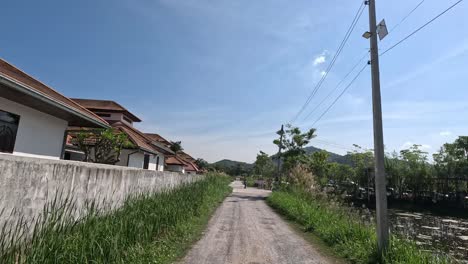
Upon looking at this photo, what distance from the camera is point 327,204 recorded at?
13281 millimetres

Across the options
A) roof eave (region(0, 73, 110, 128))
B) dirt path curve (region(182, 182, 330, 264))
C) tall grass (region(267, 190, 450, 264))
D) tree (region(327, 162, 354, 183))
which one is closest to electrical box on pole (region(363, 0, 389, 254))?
tall grass (region(267, 190, 450, 264))

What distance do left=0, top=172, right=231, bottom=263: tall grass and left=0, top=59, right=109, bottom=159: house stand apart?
3589 mm

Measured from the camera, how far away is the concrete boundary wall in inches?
131

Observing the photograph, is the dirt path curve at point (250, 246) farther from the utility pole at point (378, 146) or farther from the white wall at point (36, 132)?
the white wall at point (36, 132)

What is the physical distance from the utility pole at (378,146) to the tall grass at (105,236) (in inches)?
180

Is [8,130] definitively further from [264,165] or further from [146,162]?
[264,165]

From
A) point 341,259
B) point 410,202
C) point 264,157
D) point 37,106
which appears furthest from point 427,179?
point 37,106

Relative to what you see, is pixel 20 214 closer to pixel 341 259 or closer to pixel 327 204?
pixel 341 259

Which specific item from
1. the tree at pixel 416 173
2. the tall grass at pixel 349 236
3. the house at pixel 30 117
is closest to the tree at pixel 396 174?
the tree at pixel 416 173

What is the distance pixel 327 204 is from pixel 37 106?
12.0m

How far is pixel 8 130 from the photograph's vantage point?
7.96m

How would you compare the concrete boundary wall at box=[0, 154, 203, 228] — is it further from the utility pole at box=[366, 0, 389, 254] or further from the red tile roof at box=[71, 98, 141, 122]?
the red tile roof at box=[71, 98, 141, 122]

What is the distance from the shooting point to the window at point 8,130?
7.77 m

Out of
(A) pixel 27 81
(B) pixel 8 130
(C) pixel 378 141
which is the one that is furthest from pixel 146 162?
(C) pixel 378 141
